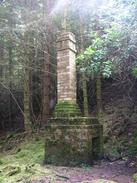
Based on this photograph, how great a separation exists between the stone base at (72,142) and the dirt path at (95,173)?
1.40 feet

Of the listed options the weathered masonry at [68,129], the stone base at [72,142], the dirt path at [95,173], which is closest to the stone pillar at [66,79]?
the weathered masonry at [68,129]

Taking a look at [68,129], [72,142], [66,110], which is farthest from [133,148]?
[66,110]

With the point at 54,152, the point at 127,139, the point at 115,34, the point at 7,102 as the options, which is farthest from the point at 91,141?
the point at 7,102

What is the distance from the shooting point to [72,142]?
914 cm

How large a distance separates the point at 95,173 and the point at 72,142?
1427mm

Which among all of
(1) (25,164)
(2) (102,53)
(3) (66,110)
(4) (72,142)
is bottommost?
(1) (25,164)

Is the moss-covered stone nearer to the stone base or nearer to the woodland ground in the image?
the stone base

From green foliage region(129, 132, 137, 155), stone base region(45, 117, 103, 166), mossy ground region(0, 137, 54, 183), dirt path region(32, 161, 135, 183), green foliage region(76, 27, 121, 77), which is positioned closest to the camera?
dirt path region(32, 161, 135, 183)

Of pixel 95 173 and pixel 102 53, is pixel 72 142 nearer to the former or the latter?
pixel 95 173

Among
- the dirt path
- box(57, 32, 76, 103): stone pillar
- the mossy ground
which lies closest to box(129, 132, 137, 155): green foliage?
the dirt path

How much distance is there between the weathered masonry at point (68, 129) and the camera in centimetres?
904

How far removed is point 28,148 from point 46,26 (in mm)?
5466

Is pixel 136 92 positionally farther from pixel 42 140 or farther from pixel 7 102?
pixel 7 102

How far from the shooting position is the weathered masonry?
9.04 meters
